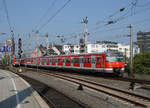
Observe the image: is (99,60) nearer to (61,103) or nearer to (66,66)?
(66,66)

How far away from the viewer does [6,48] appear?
144 feet

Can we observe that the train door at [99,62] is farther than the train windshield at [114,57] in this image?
Yes

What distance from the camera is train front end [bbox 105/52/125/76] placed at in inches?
808

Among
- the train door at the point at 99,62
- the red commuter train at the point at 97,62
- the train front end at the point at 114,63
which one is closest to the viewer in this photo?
the train front end at the point at 114,63

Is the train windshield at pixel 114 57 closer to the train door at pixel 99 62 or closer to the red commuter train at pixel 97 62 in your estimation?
the red commuter train at pixel 97 62

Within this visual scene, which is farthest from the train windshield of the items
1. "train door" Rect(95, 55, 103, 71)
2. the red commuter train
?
"train door" Rect(95, 55, 103, 71)

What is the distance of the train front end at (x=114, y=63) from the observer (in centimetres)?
2053

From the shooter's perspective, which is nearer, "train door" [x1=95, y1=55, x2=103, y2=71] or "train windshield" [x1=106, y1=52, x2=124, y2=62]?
"train windshield" [x1=106, y1=52, x2=124, y2=62]

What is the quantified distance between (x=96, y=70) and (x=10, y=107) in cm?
1451

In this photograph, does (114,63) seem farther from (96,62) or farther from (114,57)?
(96,62)

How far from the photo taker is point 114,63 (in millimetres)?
20797

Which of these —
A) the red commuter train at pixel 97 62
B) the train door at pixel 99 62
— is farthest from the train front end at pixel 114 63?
the train door at pixel 99 62

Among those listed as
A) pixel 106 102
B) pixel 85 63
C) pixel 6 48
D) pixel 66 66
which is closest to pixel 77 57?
pixel 85 63

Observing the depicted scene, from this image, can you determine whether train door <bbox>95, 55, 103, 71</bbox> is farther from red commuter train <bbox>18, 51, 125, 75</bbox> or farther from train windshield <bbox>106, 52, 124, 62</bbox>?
train windshield <bbox>106, 52, 124, 62</bbox>
